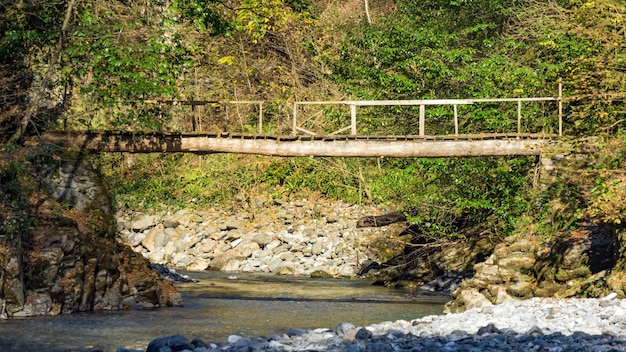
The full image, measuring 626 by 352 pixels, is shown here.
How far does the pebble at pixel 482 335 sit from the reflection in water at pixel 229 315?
2029 mm

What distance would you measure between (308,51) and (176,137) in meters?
16.7

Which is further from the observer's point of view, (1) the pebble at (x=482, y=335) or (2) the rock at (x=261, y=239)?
(2) the rock at (x=261, y=239)

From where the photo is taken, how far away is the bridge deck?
843 inches

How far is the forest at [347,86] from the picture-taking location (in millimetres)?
19500

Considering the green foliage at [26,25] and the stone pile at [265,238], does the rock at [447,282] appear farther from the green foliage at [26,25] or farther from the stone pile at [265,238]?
the green foliage at [26,25]

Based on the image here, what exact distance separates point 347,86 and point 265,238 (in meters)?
7.05

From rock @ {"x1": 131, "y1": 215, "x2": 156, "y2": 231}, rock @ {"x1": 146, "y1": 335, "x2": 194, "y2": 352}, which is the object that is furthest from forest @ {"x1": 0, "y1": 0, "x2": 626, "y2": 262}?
rock @ {"x1": 146, "y1": 335, "x2": 194, "y2": 352}

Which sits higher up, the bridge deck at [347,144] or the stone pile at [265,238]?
the bridge deck at [347,144]

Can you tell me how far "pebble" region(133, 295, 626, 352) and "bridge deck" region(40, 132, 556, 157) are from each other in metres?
5.98

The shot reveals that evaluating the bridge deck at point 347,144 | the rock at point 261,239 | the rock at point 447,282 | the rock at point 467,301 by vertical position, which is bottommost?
the rock at point 447,282

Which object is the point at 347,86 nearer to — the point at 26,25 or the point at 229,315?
the point at 26,25

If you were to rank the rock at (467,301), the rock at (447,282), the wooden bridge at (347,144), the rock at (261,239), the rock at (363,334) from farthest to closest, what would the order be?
the rock at (261,239), the rock at (447,282), the wooden bridge at (347,144), the rock at (467,301), the rock at (363,334)

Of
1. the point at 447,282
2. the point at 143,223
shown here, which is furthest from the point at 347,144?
the point at 143,223

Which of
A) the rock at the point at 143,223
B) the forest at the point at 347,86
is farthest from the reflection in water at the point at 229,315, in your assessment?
the rock at the point at 143,223
